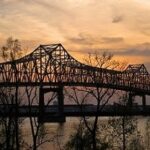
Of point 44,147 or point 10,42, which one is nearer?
point 10,42

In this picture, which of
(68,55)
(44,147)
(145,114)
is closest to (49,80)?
(68,55)

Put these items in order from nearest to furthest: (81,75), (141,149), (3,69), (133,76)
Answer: (141,149)
(3,69)
(81,75)
(133,76)

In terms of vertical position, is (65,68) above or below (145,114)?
above

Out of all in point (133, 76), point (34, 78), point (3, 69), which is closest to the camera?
point (34, 78)

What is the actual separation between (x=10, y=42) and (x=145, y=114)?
125369 millimetres

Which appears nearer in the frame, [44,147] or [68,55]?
[44,147]

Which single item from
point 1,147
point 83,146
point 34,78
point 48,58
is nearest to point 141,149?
point 83,146

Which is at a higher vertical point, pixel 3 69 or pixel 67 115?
pixel 3 69

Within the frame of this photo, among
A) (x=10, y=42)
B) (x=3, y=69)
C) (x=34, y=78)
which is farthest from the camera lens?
(x=3, y=69)

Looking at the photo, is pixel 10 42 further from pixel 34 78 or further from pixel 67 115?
pixel 67 115

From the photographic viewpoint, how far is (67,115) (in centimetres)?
14525

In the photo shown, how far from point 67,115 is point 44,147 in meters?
84.3

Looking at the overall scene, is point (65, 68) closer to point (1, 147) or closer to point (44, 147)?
point (44, 147)

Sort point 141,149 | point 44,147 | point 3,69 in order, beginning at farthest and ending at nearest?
point 3,69, point 44,147, point 141,149
